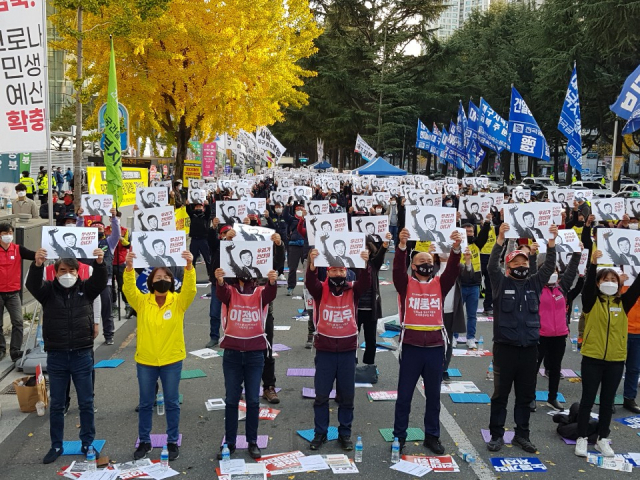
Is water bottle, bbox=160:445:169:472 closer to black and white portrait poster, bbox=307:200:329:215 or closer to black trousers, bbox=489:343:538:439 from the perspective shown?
black trousers, bbox=489:343:538:439

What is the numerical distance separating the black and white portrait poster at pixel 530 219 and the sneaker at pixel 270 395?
11.3 feet

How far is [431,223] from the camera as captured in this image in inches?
306

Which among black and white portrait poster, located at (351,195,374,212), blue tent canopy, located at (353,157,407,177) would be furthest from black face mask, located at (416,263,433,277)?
blue tent canopy, located at (353,157,407,177)

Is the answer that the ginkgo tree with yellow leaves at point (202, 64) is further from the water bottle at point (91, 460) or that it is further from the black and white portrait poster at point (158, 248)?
the water bottle at point (91, 460)

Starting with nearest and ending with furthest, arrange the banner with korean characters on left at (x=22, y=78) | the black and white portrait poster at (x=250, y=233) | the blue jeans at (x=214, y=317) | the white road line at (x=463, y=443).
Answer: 1. the white road line at (x=463, y=443)
2. the black and white portrait poster at (x=250, y=233)
3. the banner with korean characters on left at (x=22, y=78)
4. the blue jeans at (x=214, y=317)

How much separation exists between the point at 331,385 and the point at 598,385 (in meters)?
2.72

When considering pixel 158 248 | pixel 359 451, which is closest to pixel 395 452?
pixel 359 451

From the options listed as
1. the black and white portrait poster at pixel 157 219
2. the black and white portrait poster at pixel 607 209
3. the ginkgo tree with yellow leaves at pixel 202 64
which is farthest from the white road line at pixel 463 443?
the ginkgo tree with yellow leaves at pixel 202 64

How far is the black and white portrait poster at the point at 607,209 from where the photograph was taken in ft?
39.3

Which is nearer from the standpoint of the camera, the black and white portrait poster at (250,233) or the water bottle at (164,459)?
the water bottle at (164,459)

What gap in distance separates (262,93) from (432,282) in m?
16.9

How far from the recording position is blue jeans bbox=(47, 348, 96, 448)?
6.25 metres

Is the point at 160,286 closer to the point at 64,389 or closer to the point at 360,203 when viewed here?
the point at 64,389

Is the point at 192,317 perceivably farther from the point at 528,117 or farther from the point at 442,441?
the point at 528,117
